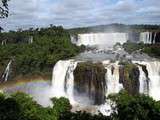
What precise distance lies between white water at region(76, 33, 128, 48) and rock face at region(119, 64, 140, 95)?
2630 cm

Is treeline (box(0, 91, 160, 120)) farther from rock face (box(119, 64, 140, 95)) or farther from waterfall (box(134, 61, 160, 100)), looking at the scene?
waterfall (box(134, 61, 160, 100))

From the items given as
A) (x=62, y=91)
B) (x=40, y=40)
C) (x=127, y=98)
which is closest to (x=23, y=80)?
(x=62, y=91)

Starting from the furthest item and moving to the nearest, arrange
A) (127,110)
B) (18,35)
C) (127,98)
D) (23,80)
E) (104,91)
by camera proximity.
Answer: (18,35) < (23,80) < (104,91) < (127,98) < (127,110)

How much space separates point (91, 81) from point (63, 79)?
4.75 metres

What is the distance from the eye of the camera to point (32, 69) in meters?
52.1

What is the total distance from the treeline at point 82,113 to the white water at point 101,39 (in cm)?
3677

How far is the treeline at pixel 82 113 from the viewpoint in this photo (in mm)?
20438

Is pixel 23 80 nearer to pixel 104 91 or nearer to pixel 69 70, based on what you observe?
pixel 69 70

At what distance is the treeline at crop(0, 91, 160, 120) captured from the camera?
67.1ft

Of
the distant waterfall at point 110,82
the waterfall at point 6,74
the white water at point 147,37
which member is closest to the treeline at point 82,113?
the distant waterfall at point 110,82

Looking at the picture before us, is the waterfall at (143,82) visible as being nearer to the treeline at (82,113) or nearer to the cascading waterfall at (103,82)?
the cascading waterfall at (103,82)

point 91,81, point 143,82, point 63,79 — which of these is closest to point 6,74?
point 63,79

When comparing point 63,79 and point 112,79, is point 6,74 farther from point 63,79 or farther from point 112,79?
point 112,79

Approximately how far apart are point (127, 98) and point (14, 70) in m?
28.8
